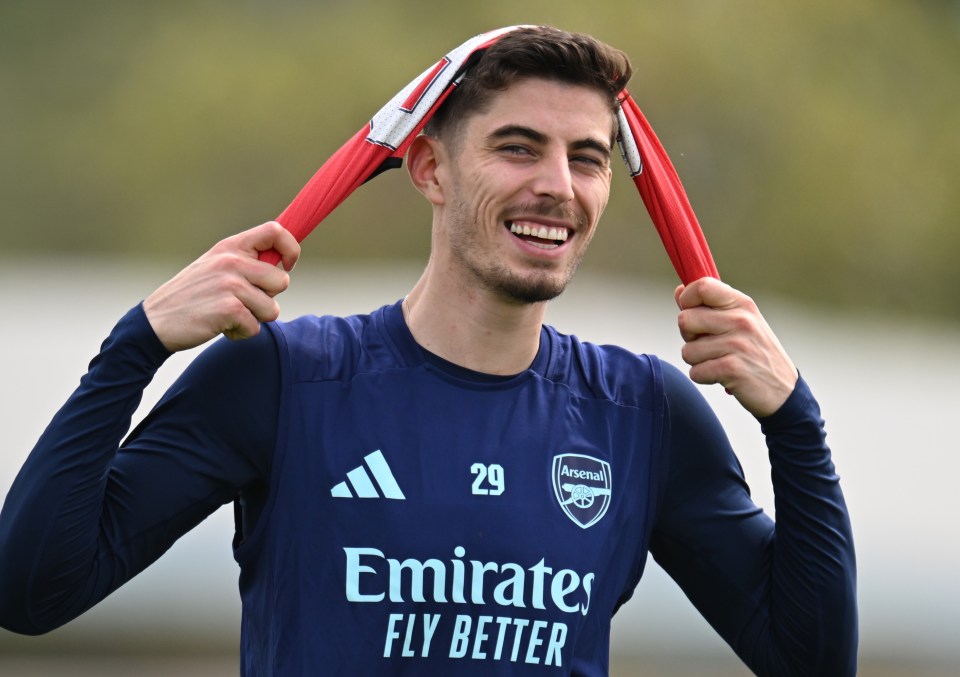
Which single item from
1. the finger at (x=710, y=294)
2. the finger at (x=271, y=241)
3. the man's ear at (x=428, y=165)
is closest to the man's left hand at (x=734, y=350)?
the finger at (x=710, y=294)

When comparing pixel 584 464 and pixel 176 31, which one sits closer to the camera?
pixel 584 464

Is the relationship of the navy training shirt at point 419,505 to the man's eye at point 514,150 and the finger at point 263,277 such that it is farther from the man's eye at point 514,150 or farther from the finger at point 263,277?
the man's eye at point 514,150

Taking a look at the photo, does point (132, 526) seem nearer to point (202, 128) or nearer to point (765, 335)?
point (765, 335)

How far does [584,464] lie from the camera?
2.99 m

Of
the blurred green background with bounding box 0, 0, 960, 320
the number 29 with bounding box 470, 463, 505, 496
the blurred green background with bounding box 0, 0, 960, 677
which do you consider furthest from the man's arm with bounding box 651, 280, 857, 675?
the blurred green background with bounding box 0, 0, 960, 320

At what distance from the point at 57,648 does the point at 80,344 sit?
263 centimetres

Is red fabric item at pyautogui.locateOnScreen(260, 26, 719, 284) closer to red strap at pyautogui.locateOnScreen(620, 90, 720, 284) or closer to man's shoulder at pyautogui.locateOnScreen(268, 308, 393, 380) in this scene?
red strap at pyautogui.locateOnScreen(620, 90, 720, 284)

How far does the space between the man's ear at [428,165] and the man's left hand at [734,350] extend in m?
0.57

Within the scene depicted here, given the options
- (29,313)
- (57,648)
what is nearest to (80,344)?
(29,313)

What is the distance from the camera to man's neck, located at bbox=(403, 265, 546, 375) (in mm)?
3027

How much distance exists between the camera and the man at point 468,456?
2701 mm

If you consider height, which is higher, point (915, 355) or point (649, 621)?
point (915, 355)

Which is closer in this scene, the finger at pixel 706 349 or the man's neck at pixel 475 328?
the finger at pixel 706 349

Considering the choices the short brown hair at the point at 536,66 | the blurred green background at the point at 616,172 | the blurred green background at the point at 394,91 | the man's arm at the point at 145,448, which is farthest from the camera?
the blurred green background at the point at 394,91
